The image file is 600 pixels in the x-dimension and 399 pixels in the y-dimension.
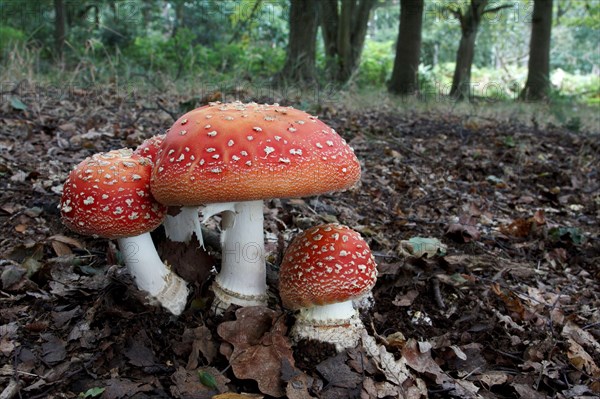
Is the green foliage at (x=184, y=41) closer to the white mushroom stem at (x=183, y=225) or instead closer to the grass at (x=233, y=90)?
the grass at (x=233, y=90)

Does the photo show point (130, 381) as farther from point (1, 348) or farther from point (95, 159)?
point (95, 159)

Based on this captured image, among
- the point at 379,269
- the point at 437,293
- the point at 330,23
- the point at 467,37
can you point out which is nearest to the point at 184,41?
the point at 330,23

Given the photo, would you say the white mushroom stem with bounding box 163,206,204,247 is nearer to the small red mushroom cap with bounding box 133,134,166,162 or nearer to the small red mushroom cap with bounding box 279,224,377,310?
the small red mushroom cap with bounding box 133,134,166,162

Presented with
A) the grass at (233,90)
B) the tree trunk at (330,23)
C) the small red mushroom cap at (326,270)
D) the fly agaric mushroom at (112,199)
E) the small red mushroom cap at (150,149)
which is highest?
the tree trunk at (330,23)

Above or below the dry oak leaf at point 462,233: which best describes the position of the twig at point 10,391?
below

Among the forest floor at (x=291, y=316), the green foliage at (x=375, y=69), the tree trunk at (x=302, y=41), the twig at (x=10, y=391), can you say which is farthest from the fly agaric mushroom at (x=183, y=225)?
the green foliage at (x=375, y=69)

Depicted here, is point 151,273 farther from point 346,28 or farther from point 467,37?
point 467,37
